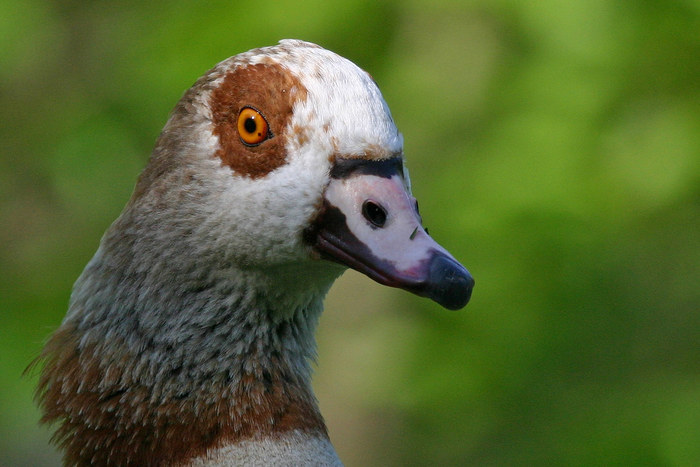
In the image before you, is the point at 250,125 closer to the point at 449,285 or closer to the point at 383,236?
the point at 383,236

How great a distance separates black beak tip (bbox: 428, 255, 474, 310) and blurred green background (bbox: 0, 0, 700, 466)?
2.62 metres

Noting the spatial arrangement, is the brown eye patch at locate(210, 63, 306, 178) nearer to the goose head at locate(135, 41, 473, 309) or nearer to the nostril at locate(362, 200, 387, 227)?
the goose head at locate(135, 41, 473, 309)

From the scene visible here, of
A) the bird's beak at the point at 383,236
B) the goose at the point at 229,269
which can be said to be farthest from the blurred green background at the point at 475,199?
the bird's beak at the point at 383,236

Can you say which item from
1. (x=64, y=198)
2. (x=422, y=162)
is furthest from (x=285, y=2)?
(x=64, y=198)

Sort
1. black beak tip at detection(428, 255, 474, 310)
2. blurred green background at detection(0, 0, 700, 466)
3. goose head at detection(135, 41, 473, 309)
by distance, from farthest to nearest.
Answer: blurred green background at detection(0, 0, 700, 466)
goose head at detection(135, 41, 473, 309)
black beak tip at detection(428, 255, 474, 310)

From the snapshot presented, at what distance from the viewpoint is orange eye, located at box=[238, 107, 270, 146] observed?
242cm

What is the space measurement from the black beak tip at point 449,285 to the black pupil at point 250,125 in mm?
653

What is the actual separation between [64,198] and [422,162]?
2.07 m

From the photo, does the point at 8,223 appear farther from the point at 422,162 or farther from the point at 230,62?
the point at 230,62

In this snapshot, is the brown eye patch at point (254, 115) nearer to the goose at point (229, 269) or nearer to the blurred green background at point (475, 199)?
the goose at point (229, 269)

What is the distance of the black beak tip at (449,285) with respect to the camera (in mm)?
2078

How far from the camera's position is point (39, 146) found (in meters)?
5.46

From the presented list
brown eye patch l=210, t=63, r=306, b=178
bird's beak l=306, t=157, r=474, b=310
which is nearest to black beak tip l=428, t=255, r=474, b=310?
bird's beak l=306, t=157, r=474, b=310

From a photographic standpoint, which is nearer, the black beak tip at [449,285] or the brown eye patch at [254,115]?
the black beak tip at [449,285]
